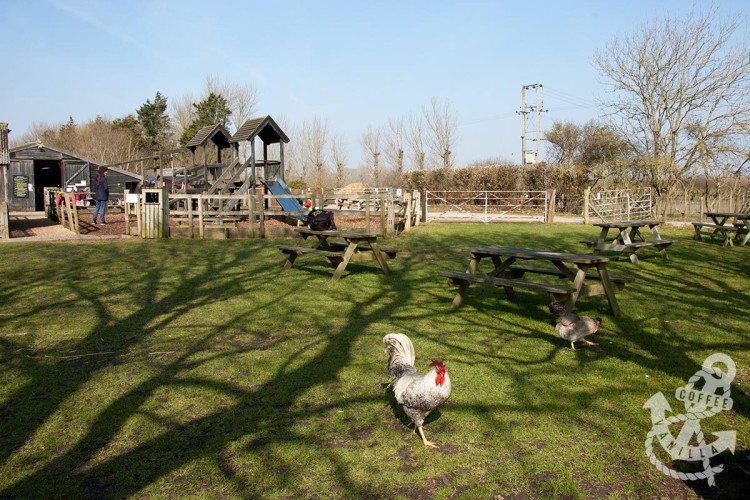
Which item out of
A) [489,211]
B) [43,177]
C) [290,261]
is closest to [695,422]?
[290,261]

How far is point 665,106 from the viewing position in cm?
2408

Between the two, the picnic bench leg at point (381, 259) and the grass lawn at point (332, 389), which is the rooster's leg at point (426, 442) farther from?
the picnic bench leg at point (381, 259)

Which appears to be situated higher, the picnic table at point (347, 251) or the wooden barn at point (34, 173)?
the wooden barn at point (34, 173)

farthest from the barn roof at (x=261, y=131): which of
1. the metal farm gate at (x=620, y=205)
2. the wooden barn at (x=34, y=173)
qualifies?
the metal farm gate at (x=620, y=205)

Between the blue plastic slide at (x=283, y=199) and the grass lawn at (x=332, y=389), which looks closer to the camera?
the grass lawn at (x=332, y=389)

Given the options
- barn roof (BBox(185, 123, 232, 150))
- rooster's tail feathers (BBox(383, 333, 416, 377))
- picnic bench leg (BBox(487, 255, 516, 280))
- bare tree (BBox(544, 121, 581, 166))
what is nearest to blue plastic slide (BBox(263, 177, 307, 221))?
barn roof (BBox(185, 123, 232, 150))

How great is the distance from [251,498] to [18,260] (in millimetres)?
9697

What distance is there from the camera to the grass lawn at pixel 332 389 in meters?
3.11

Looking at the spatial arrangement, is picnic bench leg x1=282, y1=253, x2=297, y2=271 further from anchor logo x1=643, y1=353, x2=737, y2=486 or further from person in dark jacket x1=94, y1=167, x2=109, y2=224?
person in dark jacket x1=94, y1=167, x2=109, y2=224

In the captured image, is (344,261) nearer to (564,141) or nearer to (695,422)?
(695,422)

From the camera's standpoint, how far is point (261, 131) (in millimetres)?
20406

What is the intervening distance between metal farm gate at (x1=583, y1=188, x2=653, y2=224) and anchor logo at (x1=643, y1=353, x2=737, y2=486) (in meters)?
18.7

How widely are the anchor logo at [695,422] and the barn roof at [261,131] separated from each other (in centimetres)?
1697

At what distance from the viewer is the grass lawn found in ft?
10.2
